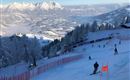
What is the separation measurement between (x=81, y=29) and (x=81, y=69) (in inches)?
4656

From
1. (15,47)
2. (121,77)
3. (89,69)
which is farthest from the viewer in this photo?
(15,47)

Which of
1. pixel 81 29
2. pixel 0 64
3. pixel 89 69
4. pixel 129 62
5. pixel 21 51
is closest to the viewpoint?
pixel 129 62

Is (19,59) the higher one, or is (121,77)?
(121,77)

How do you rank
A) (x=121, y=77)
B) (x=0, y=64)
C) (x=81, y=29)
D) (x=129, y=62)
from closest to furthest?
(x=121, y=77) → (x=129, y=62) → (x=0, y=64) → (x=81, y=29)

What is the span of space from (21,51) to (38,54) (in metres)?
5.85

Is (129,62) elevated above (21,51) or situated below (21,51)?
above

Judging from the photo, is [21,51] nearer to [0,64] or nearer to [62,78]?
[0,64]

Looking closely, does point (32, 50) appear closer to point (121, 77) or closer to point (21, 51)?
point (21, 51)

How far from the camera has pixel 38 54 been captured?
408 ft

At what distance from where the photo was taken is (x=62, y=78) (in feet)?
154

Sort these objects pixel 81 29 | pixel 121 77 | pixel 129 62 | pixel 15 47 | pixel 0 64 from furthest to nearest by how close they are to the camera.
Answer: pixel 81 29
pixel 15 47
pixel 0 64
pixel 129 62
pixel 121 77

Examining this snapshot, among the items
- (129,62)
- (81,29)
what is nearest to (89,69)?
(129,62)

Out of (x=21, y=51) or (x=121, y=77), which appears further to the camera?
(x=21, y=51)

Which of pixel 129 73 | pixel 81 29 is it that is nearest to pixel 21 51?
pixel 81 29
